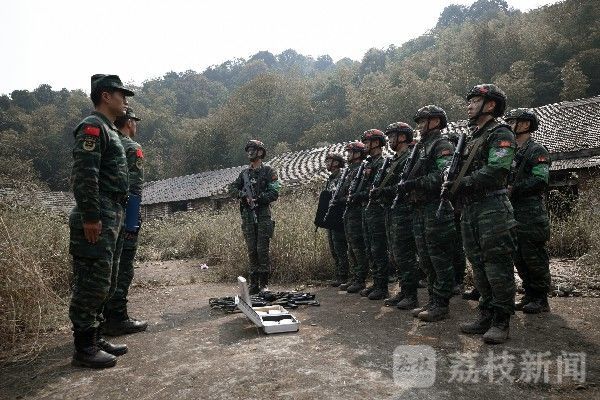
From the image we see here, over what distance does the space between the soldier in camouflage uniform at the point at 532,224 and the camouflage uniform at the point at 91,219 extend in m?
4.22

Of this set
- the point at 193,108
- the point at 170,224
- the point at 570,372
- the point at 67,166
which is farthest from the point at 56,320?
the point at 193,108

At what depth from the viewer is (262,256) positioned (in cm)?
626

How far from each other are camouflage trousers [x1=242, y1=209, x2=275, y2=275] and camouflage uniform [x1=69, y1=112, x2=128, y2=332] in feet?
9.83

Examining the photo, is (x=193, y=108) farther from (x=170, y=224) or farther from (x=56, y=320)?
(x=56, y=320)

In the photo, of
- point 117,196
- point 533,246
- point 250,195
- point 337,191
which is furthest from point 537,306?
point 117,196

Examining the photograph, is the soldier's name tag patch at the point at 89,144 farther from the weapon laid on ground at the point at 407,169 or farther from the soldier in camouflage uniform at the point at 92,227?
the weapon laid on ground at the point at 407,169

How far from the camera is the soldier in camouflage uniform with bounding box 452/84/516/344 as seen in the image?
11.4ft

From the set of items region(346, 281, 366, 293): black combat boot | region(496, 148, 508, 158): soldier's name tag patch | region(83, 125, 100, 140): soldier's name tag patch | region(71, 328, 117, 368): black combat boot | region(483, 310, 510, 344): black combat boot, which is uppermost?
region(83, 125, 100, 140): soldier's name tag patch

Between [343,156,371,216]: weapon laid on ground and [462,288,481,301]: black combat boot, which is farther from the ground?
[343,156,371,216]: weapon laid on ground

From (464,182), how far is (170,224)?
1424 centimetres

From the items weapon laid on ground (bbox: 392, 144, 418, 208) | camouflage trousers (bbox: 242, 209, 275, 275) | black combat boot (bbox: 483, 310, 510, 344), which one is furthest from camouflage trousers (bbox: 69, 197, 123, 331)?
black combat boot (bbox: 483, 310, 510, 344)

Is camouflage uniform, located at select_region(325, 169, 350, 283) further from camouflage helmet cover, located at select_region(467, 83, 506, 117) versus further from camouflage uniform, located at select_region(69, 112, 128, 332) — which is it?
camouflage uniform, located at select_region(69, 112, 128, 332)

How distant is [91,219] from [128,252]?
54.7 inches

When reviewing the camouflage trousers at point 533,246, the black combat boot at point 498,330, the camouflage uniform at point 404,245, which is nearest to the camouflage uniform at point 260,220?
the camouflage uniform at point 404,245
